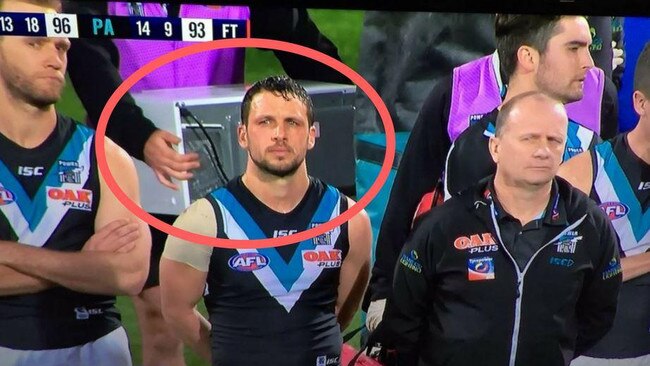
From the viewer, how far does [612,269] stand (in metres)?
2.43

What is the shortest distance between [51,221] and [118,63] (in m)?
0.44

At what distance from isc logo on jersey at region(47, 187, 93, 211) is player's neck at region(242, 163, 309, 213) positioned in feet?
1.33

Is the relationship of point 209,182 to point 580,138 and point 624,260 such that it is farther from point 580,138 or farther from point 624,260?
point 624,260

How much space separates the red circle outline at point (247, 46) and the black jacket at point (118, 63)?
15 mm

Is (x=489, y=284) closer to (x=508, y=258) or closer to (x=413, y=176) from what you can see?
(x=508, y=258)

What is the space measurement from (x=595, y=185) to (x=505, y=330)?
1.59 ft

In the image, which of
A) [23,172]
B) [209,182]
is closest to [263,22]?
[209,182]

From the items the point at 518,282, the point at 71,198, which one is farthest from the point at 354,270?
the point at 71,198

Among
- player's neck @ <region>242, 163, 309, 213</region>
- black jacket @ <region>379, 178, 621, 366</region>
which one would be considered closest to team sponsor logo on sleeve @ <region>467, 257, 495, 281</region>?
black jacket @ <region>379, 178, 621, 366</region>

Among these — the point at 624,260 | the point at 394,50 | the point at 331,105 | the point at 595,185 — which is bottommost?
the point at 624,260

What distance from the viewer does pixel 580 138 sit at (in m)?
2.40

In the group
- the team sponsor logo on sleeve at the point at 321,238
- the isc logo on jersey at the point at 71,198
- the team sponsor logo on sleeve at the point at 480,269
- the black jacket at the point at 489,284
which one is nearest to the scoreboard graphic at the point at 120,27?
the isc logo on jersey at the point at 71,198

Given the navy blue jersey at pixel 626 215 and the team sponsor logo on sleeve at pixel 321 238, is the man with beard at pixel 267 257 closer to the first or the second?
the team sponsor logo on sleeve at pixel 321 238

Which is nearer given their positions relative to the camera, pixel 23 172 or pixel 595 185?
pixel 23 172
